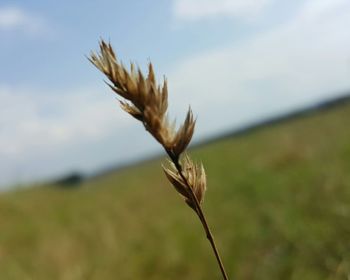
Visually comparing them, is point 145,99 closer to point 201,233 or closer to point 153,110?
point 153,110

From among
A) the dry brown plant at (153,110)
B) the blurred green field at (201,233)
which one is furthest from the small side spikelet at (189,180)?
the blurred green field at (201,233)

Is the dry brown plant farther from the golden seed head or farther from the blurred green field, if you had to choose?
the blurred green field

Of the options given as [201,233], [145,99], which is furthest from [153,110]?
[201,233]

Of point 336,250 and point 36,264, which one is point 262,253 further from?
point 36,264

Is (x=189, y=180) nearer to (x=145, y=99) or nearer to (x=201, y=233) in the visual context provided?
(x=145, y=99)

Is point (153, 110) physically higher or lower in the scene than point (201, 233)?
higher

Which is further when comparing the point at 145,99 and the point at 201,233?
the point at 201,233
